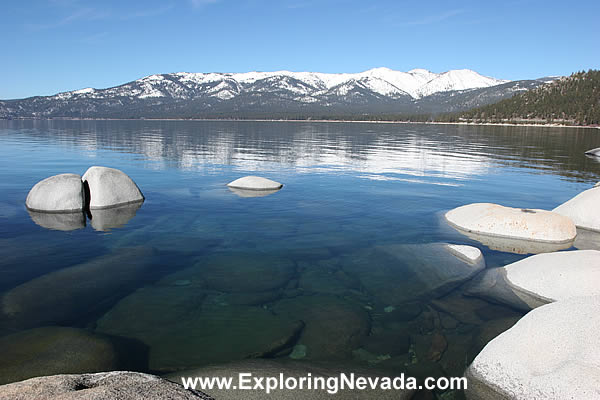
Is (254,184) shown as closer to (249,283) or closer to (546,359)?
(249,283)

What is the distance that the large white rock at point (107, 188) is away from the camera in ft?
62.6

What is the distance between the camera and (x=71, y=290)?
32.7ft

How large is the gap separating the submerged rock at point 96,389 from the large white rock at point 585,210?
18.2 metres

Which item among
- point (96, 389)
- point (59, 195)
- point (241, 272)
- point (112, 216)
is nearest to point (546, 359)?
point (96, 389)

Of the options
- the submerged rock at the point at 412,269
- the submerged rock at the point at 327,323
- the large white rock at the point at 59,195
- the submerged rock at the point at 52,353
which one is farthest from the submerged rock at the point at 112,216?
the submerged rock at the point at 412,269

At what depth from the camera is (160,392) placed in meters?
4.16

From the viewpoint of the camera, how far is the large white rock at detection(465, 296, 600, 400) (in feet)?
19.2

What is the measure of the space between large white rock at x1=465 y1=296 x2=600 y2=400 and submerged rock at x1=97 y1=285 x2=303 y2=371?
388 centimetres

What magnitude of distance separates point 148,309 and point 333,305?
4.65 meters

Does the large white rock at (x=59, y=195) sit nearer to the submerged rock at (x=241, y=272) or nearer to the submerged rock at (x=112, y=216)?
the submerged rock at (x=112, y=216)

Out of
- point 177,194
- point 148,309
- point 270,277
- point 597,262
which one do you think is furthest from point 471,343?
point 177,194

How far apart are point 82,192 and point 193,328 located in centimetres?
1374

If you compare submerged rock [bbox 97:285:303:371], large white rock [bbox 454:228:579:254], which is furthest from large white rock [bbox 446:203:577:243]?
submerged rock [bbox 97:285:303:371]

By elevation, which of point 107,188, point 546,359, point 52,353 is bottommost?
point 52,353
